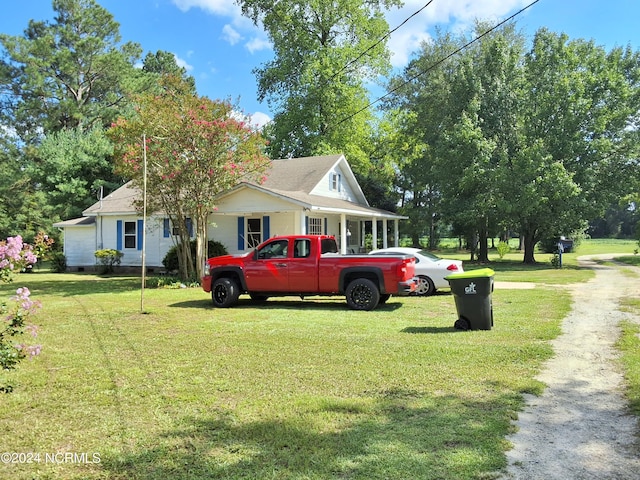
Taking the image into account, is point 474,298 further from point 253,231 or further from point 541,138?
point 541,138

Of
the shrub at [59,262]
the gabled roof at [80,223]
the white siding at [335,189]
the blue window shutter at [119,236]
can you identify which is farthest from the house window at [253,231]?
the shrub at [59,262]

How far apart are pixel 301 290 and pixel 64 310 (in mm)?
5844

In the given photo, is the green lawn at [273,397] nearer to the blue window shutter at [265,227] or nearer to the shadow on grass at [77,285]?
the shadow on grass at [77,285]

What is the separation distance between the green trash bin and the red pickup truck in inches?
84.7

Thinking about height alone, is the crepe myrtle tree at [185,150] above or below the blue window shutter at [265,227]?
above

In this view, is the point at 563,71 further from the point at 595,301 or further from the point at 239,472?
the point at 239,472

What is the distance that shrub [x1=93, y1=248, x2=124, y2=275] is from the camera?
78.9 ft

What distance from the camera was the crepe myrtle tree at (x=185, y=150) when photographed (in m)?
16.5

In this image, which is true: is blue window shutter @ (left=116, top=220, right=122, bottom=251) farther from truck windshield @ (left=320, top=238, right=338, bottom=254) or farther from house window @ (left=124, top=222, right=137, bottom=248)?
truck windshield @ (left=320, top=238, right=338, bottom=254)

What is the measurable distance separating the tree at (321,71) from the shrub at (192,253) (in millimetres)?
15445

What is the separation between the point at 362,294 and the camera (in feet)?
38.1

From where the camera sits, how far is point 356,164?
123ft

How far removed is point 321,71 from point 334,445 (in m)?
34.8

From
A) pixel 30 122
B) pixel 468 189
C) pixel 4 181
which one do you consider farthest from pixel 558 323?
pixel 30 122
